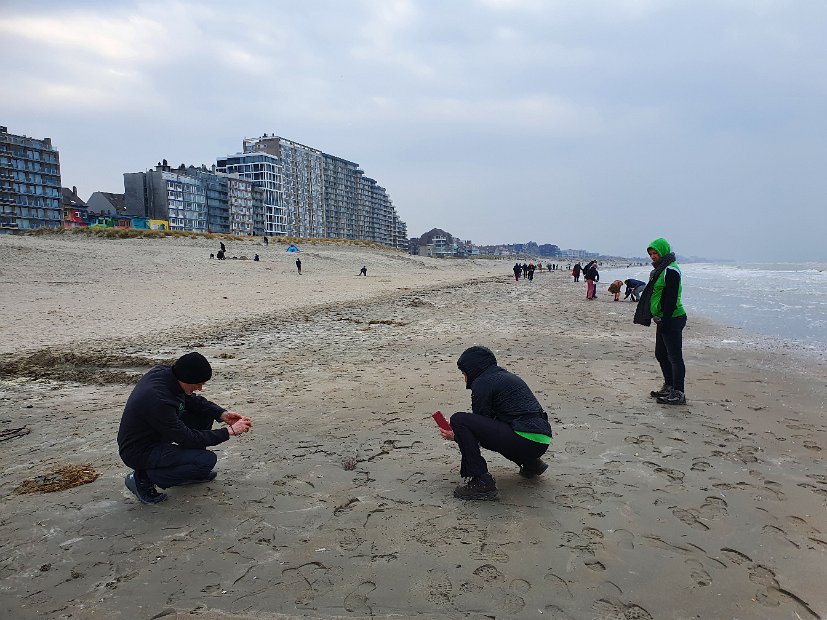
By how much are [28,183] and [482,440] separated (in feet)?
346

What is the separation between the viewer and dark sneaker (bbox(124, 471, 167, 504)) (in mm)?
4000

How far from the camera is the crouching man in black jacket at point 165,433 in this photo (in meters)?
3.87

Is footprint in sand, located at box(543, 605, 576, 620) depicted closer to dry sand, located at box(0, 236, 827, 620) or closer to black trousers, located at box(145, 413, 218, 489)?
dry sand, located at box(0, 236, 827, 620)

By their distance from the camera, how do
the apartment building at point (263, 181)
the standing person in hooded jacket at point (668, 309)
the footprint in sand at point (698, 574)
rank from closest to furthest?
the footprint in sand at point (698, 574)
the standing person in hooded jacket at point (668, 309)
the apartment building at point (263, 181)

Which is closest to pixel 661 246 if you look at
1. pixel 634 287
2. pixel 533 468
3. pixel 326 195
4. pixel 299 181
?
pixel 533 468

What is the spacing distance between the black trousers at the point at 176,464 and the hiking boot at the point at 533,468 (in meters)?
2.81

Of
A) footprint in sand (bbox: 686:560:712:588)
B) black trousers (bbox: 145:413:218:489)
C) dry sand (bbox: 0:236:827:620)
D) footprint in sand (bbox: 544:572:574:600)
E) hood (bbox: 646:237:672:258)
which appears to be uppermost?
hood (bbox: 646:237:672:258)

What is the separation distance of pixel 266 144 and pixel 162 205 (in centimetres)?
3945

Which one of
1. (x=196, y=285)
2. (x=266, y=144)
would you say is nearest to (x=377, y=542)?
(x=196, y=285)

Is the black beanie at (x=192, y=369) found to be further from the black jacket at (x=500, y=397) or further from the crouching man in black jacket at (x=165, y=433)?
the black jacket at (x=500, y=397)

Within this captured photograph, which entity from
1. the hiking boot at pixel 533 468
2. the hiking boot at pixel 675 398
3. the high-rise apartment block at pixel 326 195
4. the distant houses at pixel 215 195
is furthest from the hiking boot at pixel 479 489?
the high-rise apartment block at pixel 326 195

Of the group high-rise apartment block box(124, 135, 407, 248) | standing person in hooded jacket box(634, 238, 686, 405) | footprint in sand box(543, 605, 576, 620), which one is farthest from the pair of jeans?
high-rise apartment block box(124, 135, 407, 248)

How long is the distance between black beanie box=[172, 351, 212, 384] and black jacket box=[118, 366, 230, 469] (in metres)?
0.15

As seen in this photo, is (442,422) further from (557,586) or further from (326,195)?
(326,195)
